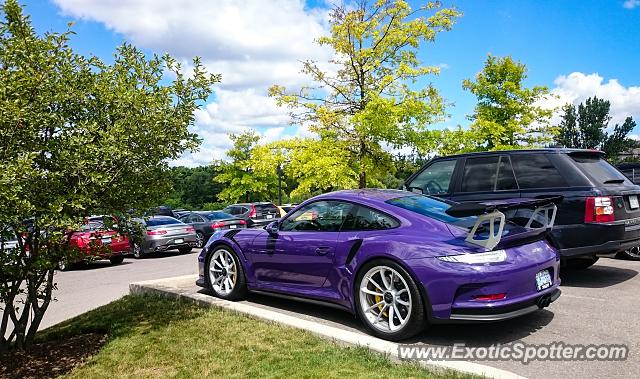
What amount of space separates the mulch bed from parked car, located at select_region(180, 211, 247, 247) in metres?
13.0

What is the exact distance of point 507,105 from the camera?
21531 millimetres

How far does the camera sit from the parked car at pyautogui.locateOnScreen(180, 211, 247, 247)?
19391 mm

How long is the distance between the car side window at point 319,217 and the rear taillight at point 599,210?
10.7 feet

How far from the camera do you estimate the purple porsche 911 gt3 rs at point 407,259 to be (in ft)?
13.9

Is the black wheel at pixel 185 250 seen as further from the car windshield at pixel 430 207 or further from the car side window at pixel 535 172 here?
the car windshield at pixel 430 207

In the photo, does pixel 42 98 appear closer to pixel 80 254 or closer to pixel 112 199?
pixel 112 199

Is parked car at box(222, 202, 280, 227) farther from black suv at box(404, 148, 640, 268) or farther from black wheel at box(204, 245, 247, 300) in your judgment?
black wheel at box(204, 245, 247, 300)

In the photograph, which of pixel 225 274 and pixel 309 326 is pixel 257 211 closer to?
pixel 225 274

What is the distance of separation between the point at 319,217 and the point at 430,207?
1.25 m

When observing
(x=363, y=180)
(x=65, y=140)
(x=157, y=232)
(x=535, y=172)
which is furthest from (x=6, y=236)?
(x=363, y=180)

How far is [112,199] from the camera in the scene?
17.1 feet

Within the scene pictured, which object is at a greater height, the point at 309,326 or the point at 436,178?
the point at 436,178

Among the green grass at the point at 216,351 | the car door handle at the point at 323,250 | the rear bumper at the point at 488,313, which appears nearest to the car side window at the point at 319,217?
the car door handle at the point at 323,250


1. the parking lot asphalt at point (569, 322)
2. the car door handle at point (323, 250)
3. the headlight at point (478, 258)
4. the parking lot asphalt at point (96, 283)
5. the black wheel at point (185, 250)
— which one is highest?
the car door handle at point (323, 250)
